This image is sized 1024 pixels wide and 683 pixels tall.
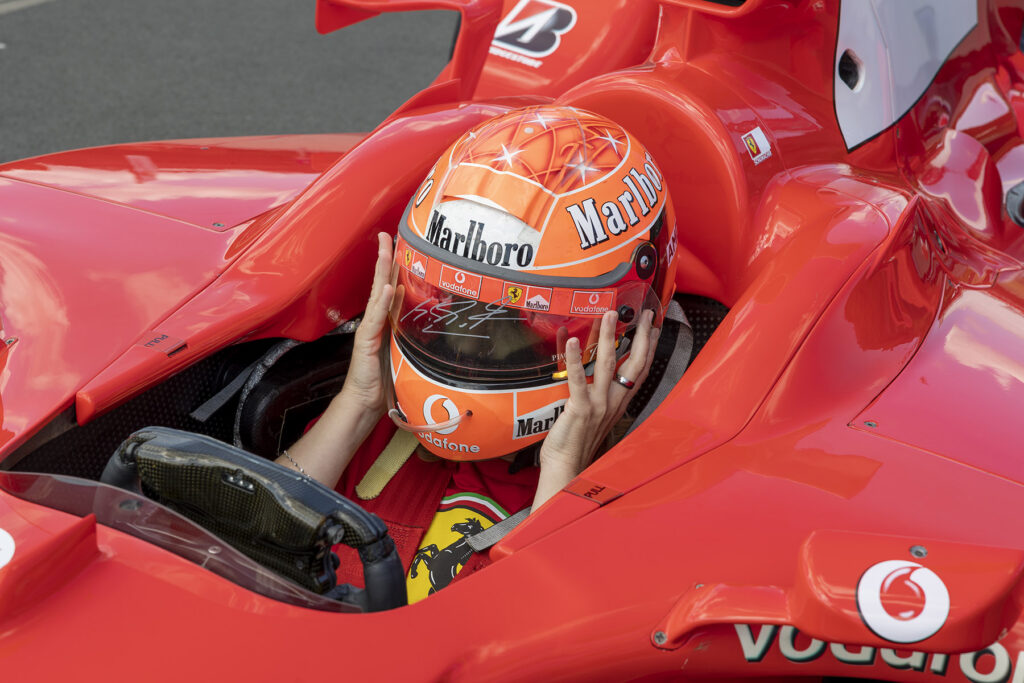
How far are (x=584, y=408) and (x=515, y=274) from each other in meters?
0.24

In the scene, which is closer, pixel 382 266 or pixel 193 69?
pixel 382 266

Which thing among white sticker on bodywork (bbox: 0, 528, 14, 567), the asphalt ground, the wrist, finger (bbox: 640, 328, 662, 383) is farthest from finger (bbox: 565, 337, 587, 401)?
the asphalt ground

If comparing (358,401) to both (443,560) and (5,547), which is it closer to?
(443,560)

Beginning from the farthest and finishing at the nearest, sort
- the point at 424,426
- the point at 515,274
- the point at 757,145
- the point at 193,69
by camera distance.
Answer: the point at 193,69 → the point at 757,145 → the point at 424,426 → the point at 515,274

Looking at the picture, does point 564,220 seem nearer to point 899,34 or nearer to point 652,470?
point 652,470

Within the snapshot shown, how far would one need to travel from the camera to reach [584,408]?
168 cm

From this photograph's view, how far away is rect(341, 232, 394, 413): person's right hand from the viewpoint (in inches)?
73.0

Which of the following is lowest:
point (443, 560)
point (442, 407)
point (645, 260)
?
point (443, 560)

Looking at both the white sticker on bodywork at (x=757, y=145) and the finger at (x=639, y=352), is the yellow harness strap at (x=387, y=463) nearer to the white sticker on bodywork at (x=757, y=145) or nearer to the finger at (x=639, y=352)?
the finger at (x=639, y=352)

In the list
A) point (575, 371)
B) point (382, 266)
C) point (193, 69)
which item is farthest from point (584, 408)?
point (193, 69)

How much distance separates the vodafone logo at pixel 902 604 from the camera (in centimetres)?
117

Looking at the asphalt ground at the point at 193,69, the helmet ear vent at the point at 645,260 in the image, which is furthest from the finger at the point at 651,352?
the asphalt ground at the point at 193,69

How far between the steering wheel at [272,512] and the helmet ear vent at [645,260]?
23.9 inches
